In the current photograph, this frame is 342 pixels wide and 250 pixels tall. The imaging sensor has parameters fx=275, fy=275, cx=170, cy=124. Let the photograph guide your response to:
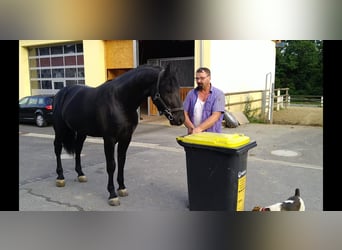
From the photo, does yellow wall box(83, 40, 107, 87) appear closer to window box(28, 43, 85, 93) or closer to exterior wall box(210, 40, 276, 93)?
window box(28, 43, 85, 93)

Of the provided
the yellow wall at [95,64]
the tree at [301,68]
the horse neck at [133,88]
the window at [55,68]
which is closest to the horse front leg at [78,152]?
the horse neck at [133,88]

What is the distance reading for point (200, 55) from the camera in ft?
28.0

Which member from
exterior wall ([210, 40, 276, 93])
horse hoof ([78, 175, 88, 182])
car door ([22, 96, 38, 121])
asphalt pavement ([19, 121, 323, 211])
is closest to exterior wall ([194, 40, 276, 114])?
exterior wall ([210, 40, 276, 93])

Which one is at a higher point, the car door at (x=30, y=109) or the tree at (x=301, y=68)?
the tree at (x=301, y=68)

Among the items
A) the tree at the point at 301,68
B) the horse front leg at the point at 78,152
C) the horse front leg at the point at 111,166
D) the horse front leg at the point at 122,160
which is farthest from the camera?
A: the tree at the point at 301,68

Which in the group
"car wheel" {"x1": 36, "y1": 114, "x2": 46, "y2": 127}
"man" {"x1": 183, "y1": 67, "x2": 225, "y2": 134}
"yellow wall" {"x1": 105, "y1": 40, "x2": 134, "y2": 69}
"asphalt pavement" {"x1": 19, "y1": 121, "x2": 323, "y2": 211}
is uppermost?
"yellow wall" {"x1": 105, "y1": 40, "x2": 134, "y2": 69}

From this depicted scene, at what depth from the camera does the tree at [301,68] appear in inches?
174

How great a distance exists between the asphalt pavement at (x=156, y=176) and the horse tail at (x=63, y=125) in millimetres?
598

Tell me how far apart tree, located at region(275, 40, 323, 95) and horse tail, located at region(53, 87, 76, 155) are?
140 inches

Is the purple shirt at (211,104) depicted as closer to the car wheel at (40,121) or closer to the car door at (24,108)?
the car door at (24,108)

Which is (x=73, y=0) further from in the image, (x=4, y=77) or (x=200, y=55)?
(x=200, y=55)

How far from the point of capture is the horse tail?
417cm

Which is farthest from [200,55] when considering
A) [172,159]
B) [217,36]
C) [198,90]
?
[217,36]

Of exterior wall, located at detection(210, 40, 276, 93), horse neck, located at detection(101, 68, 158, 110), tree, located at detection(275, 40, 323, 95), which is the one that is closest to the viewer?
horse neck, located at detection(101, 68, 158, 110)
